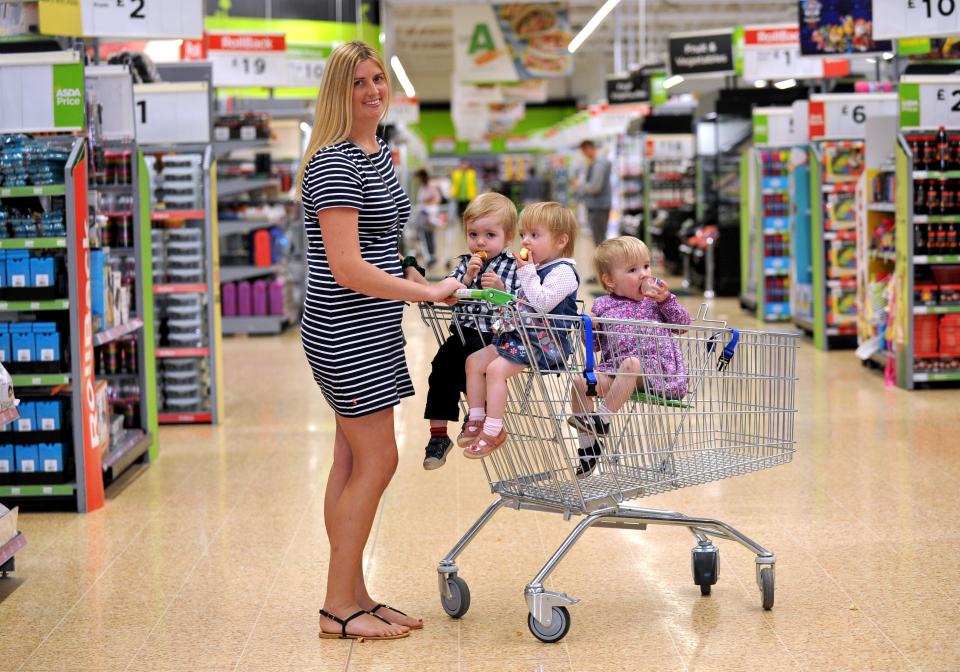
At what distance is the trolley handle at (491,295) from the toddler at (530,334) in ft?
0.25

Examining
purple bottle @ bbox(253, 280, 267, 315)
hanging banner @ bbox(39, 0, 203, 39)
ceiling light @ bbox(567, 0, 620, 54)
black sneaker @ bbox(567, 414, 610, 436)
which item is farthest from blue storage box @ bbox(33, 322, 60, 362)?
ceiling light @ bbox(567, 0, 620, 54)

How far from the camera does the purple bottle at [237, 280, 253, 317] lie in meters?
12.5

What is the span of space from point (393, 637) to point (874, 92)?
863 cm

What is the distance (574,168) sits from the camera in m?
35.8

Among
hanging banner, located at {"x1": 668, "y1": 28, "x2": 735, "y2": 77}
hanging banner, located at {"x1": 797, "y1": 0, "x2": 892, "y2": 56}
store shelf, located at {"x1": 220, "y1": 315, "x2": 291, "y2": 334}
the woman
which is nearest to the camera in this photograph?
the woman

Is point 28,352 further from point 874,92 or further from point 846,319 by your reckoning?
point 874,92

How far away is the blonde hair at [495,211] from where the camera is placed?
3551 millimetres

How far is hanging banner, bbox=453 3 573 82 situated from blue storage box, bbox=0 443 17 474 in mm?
13836

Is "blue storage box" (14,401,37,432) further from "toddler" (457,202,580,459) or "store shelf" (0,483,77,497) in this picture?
"toddler" (457,202,580,459)

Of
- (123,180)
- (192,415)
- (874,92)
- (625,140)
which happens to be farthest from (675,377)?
(625,140)

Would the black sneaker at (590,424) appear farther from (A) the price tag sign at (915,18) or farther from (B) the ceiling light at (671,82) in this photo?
(B) the ceiling light at (671,82)

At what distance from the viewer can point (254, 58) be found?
13562 millimetres

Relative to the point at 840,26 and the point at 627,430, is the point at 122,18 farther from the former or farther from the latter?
the point at 840,26

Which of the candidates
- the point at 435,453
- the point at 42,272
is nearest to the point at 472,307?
the point at 435,453
